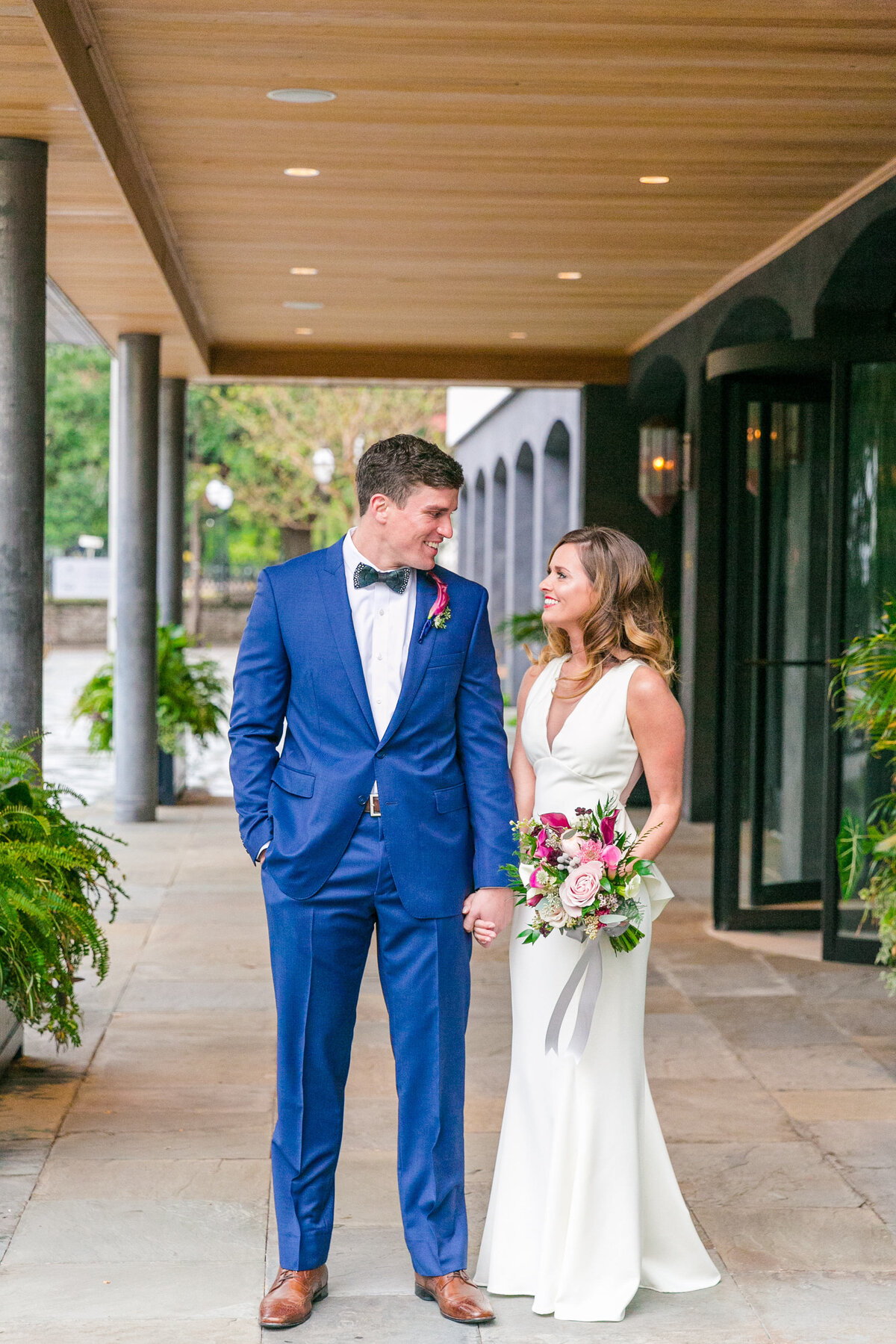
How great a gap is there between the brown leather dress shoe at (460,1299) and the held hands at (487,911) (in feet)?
2.43

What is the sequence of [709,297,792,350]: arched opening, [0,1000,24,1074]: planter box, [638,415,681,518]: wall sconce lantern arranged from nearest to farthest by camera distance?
Answer: [0,1000,24,1074]: planter box → [709,297,792,350]: arched opening → [638,415,681,518]: wall sconce lantern

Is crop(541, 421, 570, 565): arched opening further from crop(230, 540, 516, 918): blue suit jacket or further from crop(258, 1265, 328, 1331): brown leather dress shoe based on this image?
crop(258, 1265, 328, 1331): brown leather dress shoe

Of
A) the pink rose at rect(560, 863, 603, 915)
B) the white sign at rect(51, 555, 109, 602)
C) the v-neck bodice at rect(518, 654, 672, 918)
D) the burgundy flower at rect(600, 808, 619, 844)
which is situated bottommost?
the pink rose at rect(560, 863, 603, 915)

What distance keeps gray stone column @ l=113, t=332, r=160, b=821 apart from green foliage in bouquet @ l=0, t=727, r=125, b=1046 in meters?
5.35

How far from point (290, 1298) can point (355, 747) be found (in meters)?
1.18

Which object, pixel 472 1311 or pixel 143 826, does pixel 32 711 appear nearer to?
pixel 472 1311

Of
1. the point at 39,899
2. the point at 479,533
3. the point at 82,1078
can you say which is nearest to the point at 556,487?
the point at 479,533

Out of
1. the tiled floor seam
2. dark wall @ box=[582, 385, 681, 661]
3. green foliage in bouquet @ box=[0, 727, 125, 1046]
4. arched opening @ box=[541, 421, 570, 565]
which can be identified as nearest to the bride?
the tiled floor seam

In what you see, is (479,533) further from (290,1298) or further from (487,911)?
A: (290,1298)

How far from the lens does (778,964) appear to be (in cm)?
665

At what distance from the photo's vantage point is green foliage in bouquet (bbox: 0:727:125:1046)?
435cm

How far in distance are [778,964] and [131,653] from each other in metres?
5.32

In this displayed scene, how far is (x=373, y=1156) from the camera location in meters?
4.36

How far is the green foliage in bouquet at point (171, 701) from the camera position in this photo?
11133mm
